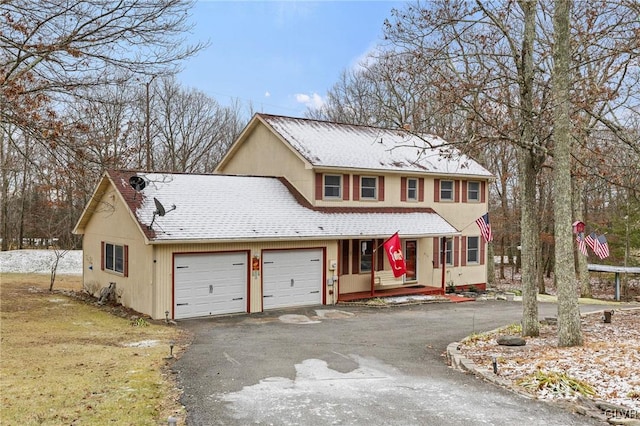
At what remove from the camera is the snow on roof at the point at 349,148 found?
20906 millimetres

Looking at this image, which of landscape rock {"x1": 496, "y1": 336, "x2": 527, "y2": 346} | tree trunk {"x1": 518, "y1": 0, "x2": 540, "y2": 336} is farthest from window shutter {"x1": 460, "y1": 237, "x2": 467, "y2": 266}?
landscape rock {"x1": 496, "y1": 336, "x2": 527, "y2": 346}

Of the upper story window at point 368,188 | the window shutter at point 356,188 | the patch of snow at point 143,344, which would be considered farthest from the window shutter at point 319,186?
the patch of snow at point 143,344

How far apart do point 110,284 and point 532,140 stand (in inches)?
565

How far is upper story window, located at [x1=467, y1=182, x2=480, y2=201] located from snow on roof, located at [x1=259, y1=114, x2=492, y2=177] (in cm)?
60

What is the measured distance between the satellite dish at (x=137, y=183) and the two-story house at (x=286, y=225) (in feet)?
0.16

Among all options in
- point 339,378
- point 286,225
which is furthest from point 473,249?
point 339,378

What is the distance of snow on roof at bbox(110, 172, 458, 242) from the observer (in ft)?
53.6

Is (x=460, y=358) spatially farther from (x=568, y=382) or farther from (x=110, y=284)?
(x=110, y=284)

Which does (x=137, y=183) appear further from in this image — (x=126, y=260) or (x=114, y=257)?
(x=114, y=257)

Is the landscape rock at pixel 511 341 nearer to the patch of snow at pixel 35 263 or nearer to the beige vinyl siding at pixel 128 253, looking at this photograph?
the beige vinyl siding at pixel 128 253

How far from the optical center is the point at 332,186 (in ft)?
68.6

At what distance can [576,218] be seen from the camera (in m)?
26.8

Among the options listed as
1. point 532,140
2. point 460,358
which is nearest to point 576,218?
point 532,140

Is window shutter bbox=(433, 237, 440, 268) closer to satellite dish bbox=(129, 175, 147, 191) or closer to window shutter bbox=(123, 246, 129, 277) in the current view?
satellite dish bbox=(129, 175, 147, 191)
